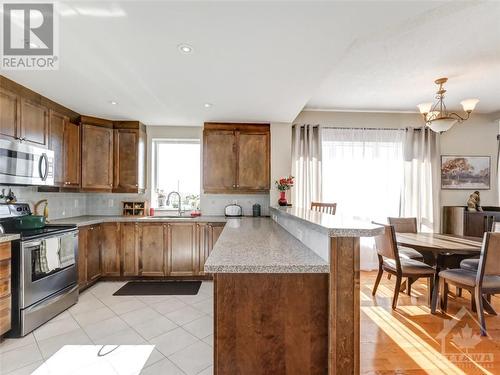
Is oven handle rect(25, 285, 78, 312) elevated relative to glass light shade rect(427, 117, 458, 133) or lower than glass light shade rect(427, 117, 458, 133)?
lower

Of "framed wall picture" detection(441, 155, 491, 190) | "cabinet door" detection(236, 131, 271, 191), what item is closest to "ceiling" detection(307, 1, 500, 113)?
"framed wall picture" detection(441, 155, 491, 190)

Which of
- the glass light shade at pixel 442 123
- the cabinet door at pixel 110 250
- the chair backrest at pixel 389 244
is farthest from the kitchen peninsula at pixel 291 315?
the cabinet door at pixel 110 250

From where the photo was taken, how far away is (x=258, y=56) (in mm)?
1976

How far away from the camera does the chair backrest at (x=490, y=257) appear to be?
2.22 m

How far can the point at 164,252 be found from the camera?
3615 millimetres

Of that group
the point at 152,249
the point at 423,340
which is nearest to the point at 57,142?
the point at 152,249

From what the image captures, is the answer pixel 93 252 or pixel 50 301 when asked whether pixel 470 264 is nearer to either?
pixel 50 301

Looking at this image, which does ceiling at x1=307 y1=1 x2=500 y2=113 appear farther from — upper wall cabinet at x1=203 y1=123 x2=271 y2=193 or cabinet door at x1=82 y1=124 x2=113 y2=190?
cabinet door at x1=82 y1=124 x2=113 y2=190

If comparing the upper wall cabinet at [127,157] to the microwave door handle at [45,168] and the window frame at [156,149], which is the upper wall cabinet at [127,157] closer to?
the window frame at [156,149]

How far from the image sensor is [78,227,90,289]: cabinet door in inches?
122

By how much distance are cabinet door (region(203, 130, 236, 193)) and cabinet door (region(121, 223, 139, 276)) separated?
127cm

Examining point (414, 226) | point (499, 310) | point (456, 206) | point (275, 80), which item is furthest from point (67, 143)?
point (456, 206)

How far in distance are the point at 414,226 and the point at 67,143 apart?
16.5 feet

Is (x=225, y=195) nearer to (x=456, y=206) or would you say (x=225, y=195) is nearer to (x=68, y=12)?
(x=68, y=12)
